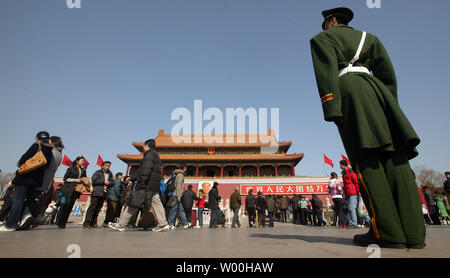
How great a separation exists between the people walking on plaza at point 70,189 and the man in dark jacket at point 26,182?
0.83 meters

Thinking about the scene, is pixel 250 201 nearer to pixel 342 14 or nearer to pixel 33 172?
pixel 33 172

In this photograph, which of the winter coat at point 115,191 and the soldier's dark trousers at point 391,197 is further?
the winter coat at point 115,191

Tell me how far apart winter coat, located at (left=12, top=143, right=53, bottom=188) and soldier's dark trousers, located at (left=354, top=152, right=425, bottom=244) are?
504 centimetres

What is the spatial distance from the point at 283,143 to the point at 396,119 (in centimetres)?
3047

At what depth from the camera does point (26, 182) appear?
13.6 ft

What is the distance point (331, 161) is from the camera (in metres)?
22.7

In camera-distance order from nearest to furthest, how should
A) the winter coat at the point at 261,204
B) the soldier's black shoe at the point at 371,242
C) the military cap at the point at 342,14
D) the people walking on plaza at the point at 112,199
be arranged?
1. the soldier's black shoe at the point at 371,242
2. the military cap at the point at 342,14
3. the people walking on plaza at the point at 112,199
4. the winter coat at the point at 261,204

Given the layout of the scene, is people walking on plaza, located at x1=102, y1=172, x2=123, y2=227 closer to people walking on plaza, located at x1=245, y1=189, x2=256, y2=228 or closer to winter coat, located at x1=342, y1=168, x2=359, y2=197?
people walking on plaza, located at x1=245, y1=189, x2=256, y2=228

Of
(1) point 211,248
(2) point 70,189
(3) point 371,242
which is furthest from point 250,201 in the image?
(1) point 211,248

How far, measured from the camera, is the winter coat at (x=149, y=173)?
13.5 feet

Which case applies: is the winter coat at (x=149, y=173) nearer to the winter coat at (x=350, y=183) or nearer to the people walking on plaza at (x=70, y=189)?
the people walking on plaza at (x=70, y=189)

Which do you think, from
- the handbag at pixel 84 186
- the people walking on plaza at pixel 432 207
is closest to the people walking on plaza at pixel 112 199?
the handbag at pixel 84 186
